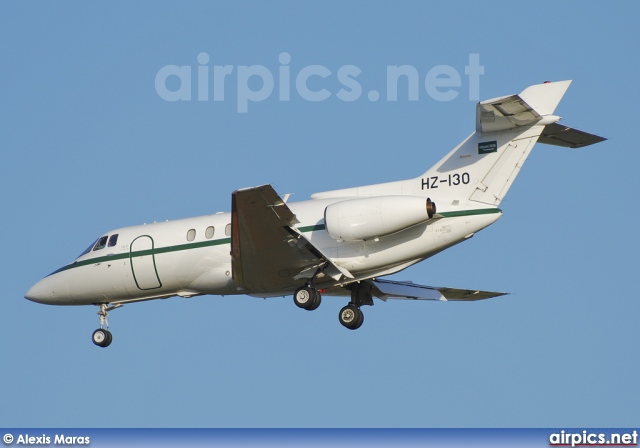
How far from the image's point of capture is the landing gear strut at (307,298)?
29719 millimetres

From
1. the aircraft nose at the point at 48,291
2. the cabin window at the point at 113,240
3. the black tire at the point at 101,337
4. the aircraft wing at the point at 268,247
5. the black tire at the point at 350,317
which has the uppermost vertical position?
the cabin window at the point at 113,240

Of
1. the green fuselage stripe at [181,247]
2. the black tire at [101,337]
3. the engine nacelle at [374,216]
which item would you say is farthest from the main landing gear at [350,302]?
the black tire at [101,337]

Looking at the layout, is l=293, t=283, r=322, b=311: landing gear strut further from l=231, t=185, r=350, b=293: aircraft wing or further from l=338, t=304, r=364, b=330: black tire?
l=338, t=304, r=364, b=330: black tire

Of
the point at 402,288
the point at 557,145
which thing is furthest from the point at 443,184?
the point at 402,288

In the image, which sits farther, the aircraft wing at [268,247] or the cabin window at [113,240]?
the cabin window at [113,240]

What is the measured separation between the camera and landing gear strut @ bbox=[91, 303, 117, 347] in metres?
33.3

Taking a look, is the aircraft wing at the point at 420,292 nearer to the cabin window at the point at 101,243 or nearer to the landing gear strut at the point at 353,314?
the landing gear strut at the point at 353,314

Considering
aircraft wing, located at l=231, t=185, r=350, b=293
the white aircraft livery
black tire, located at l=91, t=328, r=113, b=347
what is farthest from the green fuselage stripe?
black tire, located at l=91, t=328, r=113, b=347

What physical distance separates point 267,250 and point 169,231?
138 inches

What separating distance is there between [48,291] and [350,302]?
8.08 metres

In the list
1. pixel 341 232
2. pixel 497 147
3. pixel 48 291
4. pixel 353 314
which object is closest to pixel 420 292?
pixel 353 314

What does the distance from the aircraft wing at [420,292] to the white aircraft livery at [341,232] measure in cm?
11

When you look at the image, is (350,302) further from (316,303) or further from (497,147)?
(497,147)

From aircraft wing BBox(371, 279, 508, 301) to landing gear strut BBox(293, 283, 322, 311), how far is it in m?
3.02
